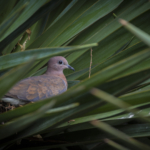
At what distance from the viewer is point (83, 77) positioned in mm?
1958

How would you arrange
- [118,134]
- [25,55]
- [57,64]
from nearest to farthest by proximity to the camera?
[118,134]
[25,55]
[57,64]

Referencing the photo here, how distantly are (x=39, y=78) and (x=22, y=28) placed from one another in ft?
2.29

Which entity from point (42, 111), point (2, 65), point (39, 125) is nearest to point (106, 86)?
point (42, 111)

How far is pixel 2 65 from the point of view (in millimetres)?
1235

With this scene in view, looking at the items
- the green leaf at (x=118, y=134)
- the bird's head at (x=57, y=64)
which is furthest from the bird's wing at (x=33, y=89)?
the green leaf at (x=118, y=134)

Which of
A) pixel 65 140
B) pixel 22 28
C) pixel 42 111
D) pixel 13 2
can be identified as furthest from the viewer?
pixel 13 2

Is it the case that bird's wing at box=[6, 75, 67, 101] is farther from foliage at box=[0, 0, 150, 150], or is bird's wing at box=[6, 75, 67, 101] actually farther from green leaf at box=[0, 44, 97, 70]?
green leaf at box=[0, 44, 97, 70]

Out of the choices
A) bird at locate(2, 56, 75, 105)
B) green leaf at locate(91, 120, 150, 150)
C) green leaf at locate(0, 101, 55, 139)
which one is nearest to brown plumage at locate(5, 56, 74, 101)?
bird at locate(2, 56, 75, 105)

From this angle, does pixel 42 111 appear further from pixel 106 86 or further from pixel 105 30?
pixel 105 30

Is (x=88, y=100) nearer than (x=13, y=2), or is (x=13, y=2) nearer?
(x=88, y=100)

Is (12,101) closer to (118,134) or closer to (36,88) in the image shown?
(36,88)

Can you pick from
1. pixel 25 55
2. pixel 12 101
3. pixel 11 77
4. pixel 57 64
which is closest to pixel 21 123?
pixel 11 77

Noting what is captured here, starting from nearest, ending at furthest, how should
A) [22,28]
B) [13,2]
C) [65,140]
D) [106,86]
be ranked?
[106,86], [22,28], [65,140], [13,2]

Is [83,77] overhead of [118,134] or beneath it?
overhead
